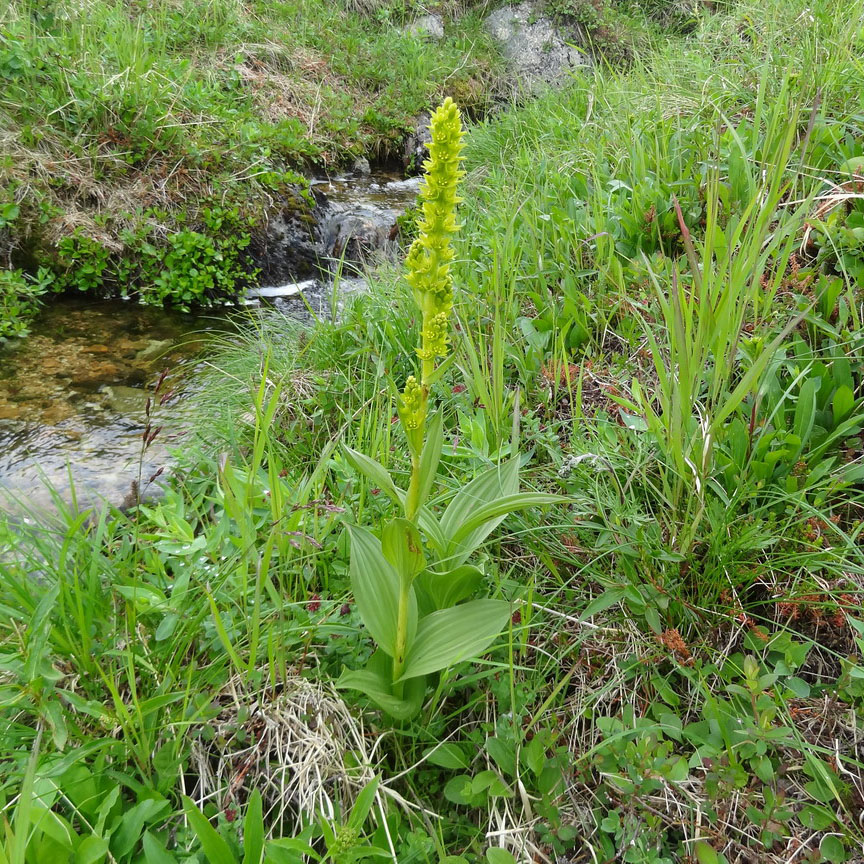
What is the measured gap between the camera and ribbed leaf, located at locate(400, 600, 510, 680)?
4.42ft

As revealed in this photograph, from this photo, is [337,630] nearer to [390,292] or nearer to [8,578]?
[8,578]

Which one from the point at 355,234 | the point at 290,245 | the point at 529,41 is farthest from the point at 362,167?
the point at 529,41

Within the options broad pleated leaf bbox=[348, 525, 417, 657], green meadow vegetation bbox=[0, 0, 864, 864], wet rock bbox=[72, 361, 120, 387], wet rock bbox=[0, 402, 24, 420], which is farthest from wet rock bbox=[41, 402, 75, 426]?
broad pleated leaf bbox=[348, 525, 417, 657]

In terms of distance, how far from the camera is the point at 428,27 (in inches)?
423

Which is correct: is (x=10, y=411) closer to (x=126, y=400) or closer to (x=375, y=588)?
(x=126, y=400)

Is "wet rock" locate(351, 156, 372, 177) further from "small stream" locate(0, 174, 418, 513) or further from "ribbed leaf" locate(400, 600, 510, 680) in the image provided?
"ribbed leaf" locate(400, 600, 510, 680)

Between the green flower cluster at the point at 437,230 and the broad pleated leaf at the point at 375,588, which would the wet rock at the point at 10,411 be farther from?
the green flower cluster at the point at 437,230

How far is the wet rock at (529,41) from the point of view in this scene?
35.5 feet

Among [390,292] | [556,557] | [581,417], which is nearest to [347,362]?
[390,292]

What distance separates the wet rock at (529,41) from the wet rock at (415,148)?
3184mm

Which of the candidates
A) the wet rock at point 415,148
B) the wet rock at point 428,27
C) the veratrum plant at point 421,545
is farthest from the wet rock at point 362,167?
the veratrum plant at point 421,545

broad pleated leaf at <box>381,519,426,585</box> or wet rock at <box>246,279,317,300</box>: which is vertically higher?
broad pleated leaf at <box>381,519,426,585</box>

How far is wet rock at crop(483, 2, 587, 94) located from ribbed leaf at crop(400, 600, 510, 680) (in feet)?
37.4

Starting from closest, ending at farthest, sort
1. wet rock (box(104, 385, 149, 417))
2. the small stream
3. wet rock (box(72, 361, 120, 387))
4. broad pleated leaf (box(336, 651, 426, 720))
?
broad pleated leaf (box(336, 651, 426, 720))
the small stream
wet rock (box(104, 385, 149, 417))
wet rock (box(72, 361, 120, 387))
